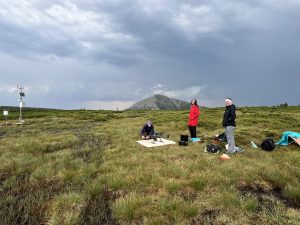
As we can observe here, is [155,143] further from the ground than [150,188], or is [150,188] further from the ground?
[155,143]

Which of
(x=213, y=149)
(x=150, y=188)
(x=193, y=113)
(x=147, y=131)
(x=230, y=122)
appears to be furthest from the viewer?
(x=147, y=131)

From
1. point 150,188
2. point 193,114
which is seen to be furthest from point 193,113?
point 150,188

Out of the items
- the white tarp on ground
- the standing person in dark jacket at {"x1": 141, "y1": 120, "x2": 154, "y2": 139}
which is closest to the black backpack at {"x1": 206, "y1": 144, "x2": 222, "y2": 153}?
the white tarp on ground

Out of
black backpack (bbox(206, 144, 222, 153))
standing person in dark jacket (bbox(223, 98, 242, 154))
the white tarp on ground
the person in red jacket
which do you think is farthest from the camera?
the person in red jacket

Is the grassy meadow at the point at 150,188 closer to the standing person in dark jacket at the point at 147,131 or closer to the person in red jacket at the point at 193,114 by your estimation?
the person in red jacket at the point at 193,114

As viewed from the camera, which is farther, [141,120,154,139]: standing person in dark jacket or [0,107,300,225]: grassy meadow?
[141,120,154,139]: standing person in dark jacket

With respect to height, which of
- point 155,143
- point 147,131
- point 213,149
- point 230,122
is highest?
point 230,122

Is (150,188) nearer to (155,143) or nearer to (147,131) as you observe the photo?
(155,143)

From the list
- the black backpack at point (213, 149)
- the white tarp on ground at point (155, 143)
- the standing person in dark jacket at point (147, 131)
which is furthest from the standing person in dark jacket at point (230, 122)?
the standing person in dark jacket at point (147, 131)

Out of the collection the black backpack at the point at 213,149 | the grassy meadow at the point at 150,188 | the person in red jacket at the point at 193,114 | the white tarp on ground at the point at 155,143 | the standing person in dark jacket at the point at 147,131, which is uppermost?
the person in red jacket at the point at 193,114

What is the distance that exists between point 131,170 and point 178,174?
6.37 feet

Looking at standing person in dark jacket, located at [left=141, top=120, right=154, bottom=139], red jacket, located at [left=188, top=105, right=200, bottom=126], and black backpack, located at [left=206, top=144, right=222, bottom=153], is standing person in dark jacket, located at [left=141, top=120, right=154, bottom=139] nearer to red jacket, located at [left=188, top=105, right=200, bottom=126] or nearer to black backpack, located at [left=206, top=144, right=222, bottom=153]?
red jacket, located at [left=188, top=105, right=200, bottom=126]

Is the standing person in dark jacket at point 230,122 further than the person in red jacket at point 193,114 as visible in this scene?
No

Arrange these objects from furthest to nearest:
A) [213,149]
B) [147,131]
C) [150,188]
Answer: [147,131] < [213,149] < [150,188]
